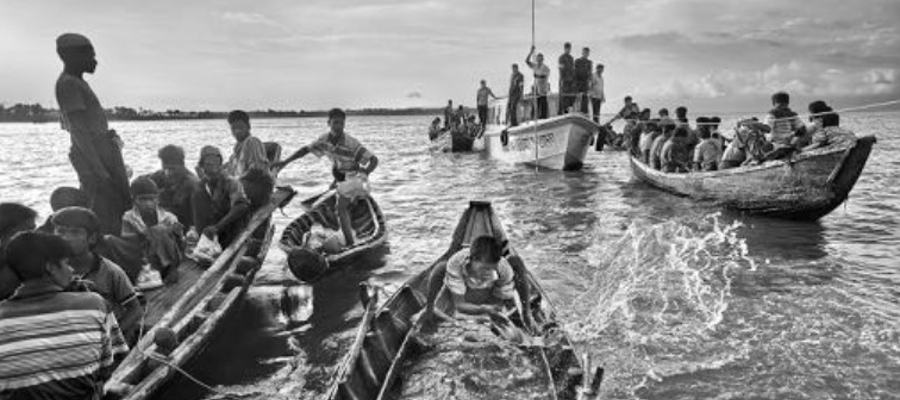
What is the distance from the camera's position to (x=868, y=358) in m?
6.81

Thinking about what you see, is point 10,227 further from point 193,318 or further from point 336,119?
point 336,119

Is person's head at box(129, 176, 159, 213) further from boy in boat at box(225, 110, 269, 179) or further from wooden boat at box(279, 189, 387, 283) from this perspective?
boy in boat at box(225, 110, 269, 179)

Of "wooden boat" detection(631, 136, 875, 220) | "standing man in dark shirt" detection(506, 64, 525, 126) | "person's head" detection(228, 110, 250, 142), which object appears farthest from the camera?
"standing man in dark shirt" detection(506, 64, 525, 126)

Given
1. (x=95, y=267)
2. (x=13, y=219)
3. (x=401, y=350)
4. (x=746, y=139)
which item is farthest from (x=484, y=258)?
(x=746, y=139)

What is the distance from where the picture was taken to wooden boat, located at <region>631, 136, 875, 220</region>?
467 inches

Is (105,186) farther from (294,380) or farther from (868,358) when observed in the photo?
(868,358)

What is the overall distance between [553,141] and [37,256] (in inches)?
825

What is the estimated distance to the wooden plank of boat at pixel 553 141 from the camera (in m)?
22.1

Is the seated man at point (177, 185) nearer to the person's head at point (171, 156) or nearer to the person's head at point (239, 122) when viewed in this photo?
the person's head at point (171, 156)

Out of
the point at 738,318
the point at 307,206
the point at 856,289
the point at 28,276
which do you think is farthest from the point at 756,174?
the point at 28,276

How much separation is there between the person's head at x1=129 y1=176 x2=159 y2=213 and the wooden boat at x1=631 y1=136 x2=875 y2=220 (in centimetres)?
1118

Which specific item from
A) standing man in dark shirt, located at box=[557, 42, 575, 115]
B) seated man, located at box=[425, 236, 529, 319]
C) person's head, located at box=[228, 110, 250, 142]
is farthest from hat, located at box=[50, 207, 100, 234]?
standing man in dark shirt, located at box=[557, 42, 575, 115]

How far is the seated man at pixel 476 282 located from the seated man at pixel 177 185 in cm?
350

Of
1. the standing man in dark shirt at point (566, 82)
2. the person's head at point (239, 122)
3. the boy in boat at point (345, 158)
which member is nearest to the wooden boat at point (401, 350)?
the boy in boat at point (345, 158)
